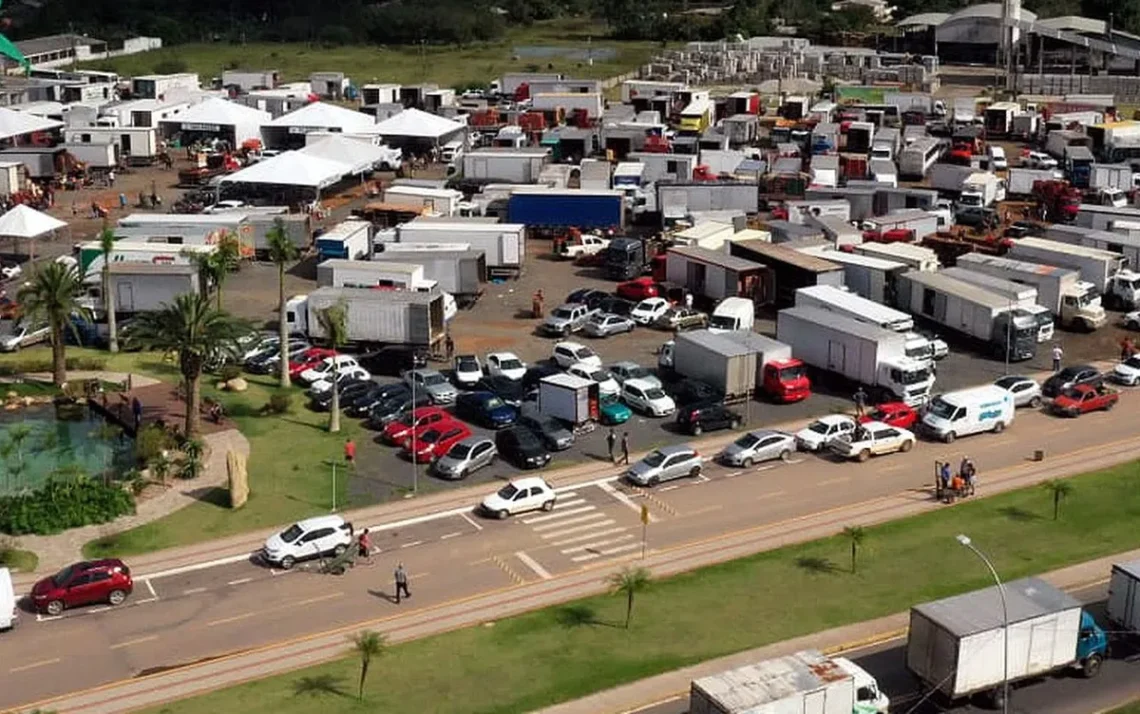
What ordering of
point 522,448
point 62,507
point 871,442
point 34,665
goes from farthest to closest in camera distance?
1. point 871,442
2. point 522,448
3. point 62,507
4. point 34,665

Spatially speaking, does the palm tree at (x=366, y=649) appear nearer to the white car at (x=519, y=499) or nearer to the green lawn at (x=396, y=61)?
the white car at (x=519, y=499)

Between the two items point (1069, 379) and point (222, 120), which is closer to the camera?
point (1069, 379)

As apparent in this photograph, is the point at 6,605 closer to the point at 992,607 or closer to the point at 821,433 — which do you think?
the point at 992,607

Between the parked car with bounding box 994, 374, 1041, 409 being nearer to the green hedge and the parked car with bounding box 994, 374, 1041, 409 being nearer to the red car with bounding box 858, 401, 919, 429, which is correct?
the red car with bounding box 858, 401, 919, 429

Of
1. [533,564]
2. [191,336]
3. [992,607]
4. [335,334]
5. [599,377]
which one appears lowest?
[533,564]

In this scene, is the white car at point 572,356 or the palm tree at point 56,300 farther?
the white car at point 572,356

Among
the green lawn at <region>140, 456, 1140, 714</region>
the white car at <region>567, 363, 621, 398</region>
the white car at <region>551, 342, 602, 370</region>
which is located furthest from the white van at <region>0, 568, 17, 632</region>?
the white car at <region>551, 342, 602, 370</region>

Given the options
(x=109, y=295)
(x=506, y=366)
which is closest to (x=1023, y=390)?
(x=506, y=366)

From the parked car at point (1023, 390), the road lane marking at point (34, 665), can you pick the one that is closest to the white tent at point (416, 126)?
the parked car at point (1023, 390)
